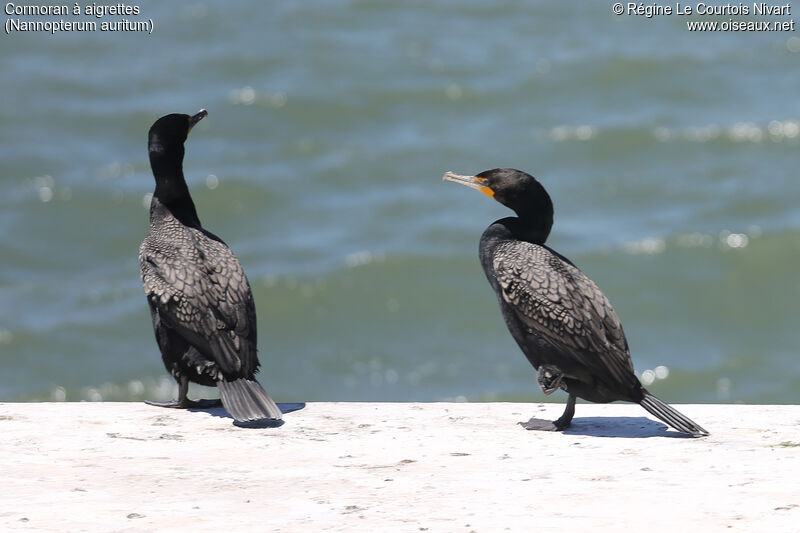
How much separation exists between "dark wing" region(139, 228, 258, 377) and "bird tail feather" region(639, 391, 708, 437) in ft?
5.53

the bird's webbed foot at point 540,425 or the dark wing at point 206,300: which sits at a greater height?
the dark wing at point 206,300

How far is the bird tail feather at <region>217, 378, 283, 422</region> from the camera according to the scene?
530 cm

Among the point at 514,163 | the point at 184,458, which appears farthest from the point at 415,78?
the point at 184,458

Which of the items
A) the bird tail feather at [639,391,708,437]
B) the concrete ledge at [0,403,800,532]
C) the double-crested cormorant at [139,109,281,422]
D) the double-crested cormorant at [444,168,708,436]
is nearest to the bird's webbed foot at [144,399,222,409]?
the double-crested cormorant at [139,109,281,422]

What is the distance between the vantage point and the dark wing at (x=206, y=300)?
5594mm

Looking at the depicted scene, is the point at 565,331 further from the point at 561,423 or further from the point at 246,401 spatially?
the point at 246,401

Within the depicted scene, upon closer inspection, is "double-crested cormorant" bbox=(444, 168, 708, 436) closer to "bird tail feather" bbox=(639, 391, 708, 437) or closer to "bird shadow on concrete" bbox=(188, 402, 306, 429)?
"bird tail feather" bbox=(639, 391, 708, 437)

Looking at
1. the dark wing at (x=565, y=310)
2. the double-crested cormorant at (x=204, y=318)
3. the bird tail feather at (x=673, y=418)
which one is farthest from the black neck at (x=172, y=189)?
the bird tail feather at (x=673, y=418)

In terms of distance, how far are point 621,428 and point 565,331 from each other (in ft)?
1.63

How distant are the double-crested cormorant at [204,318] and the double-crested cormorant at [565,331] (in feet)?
3.59

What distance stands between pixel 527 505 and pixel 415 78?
14896 mm

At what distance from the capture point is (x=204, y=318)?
561 cm

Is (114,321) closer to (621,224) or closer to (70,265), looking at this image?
(70,265)

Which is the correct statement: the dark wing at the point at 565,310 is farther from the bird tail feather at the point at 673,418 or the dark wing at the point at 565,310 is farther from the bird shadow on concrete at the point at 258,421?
the bird shadow on concrete at the point at 258,421
